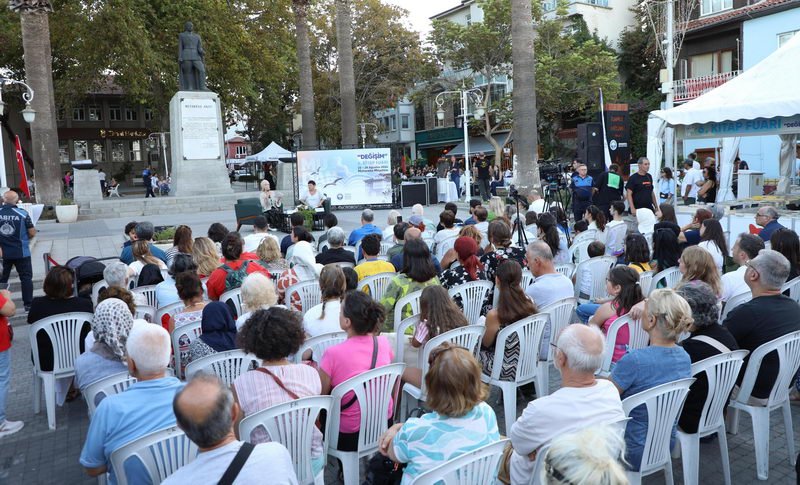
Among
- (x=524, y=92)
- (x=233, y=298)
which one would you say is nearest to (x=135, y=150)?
(x=524, y=92)

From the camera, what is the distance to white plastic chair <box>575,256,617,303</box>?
6.32m

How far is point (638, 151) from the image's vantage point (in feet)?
108

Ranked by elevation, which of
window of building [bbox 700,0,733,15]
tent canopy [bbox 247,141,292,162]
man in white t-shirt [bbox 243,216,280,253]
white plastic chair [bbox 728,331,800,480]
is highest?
window of building [bbox 700,0,733,15]

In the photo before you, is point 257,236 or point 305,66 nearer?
point 257,236

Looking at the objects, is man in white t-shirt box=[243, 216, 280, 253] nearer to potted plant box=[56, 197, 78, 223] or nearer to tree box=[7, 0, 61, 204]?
potted plant box=[56, 197, 78, 223]

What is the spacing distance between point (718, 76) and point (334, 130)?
835 inches

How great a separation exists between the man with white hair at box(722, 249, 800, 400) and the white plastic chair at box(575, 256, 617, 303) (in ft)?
7.97

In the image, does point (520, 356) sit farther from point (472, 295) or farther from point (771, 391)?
point (771, 391)

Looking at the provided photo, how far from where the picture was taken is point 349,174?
20.0 meters

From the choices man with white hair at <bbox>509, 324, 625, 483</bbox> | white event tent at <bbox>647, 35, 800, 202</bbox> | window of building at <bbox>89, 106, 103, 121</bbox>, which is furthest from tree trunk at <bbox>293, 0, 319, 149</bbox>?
window of building at <bbox>89, 106, 103, 121</bbox>

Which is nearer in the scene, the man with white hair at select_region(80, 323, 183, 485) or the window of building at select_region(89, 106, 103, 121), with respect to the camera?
the man with white hair at select_region(80, 323, 183, 485)

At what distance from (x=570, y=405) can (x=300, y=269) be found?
13.4 ft

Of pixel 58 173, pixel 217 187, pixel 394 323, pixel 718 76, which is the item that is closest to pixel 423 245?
pixel 394 323

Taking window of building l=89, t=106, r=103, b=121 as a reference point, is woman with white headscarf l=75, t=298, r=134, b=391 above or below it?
below
